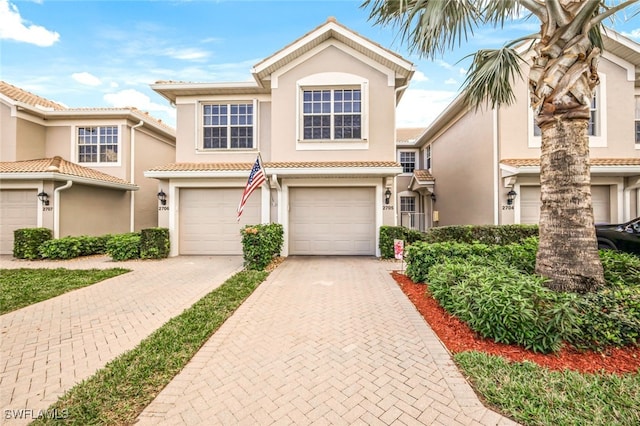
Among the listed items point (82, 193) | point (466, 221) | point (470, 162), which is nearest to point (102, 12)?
point (82, 193)

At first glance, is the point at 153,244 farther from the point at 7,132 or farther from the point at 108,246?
the point at 7,132

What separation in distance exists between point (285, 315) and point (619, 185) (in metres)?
12.8

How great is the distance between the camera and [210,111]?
37.6ft

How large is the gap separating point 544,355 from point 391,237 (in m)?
6.35

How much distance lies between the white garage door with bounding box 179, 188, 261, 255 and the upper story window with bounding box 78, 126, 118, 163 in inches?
231

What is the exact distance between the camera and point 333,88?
1044cm

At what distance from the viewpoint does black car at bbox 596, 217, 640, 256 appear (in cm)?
725

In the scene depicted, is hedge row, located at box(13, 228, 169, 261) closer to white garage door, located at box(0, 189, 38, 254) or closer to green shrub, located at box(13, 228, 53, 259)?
green shrub, located at box(13, 228, 53, 259)

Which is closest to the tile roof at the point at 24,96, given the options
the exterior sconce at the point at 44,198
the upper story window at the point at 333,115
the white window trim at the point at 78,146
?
the white window trim at the point at 78,146

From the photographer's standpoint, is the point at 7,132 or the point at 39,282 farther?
the point at 7,132

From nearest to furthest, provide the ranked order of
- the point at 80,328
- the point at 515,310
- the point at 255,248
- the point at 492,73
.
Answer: the point at 515,310
the point at 80,328
the point at 492,73
the point at 255,248

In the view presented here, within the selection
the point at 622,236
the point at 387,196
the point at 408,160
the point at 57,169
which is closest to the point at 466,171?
the point at 387,196

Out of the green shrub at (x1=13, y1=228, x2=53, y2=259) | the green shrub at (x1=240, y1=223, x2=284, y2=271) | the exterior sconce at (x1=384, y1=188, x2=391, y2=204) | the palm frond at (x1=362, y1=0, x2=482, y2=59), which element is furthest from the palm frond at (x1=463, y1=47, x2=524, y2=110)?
the green shrub at (x1=13, y1=228, x2=53, y2=259)

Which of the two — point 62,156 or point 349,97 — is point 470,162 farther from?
point 62,156
